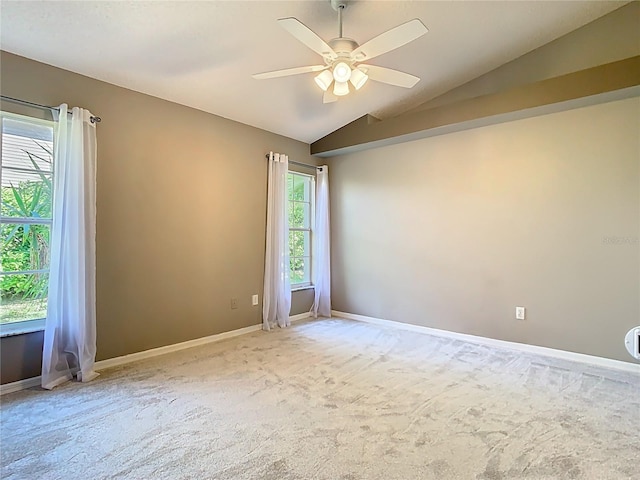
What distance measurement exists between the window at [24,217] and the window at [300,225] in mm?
2797

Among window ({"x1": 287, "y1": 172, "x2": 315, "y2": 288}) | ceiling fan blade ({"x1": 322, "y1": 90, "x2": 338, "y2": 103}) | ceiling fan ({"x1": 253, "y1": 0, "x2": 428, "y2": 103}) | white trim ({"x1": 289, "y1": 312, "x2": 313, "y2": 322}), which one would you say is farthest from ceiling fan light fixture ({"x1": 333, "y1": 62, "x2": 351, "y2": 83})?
white trim ({"x1": 289, "y1": 312, "x2": 313, "y2": 322})

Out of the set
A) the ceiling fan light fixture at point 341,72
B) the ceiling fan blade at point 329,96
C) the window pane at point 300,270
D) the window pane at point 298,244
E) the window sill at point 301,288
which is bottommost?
the window sill at point 301,288

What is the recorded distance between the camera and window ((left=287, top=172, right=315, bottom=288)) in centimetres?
512

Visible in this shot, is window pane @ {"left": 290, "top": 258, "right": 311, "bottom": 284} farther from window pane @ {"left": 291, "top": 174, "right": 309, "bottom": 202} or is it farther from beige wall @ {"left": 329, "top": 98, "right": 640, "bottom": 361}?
window pane @ {"left": 291, "top": 174, "right": 309, "bottom": 202}

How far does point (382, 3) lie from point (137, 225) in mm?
2801

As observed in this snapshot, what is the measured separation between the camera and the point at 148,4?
2393 millimetres

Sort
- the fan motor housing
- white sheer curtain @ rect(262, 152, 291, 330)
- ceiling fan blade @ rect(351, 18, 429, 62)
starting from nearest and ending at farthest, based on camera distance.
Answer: ceiling fan blade @ rect(351, 18, 429, 62)
the fan motor housing
white sheer curtain @ rect(262, 152, 291, 330)

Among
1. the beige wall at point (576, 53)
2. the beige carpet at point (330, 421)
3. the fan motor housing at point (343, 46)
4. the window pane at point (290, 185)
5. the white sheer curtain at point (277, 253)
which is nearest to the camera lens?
the beige carpet at point (330, 421)

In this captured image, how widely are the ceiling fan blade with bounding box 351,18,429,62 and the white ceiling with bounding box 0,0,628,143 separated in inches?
27.2

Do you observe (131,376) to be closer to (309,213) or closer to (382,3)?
(309,213)

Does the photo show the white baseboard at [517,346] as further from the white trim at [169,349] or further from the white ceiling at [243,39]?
the white ceiling at [243,39]

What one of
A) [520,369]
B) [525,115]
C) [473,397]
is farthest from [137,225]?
[525,115]

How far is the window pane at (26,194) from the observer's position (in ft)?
9.00

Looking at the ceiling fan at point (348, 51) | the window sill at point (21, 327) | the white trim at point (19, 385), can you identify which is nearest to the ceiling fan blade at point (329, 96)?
the ceiling fan at point (348, 51)
